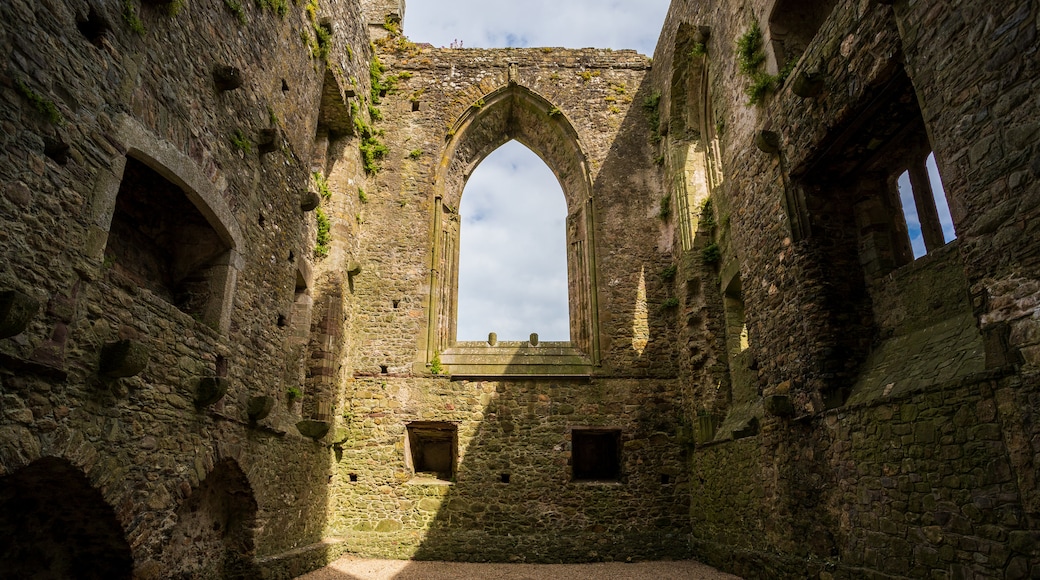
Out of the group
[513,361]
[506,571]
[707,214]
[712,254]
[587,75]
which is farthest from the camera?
[587,75]

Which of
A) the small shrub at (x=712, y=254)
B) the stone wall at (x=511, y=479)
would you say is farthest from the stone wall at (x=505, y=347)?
the small shrub at (x=712, y=254)

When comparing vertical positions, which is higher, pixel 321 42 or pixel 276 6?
pixel 321 42

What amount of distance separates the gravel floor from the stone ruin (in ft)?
1.03

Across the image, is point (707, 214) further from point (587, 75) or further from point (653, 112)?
point (587, 75)

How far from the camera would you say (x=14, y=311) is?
9.94ft

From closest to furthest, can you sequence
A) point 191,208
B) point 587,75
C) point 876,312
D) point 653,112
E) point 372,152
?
point 191,208, point 876,312, point 372,152, point 653,112, point 587,75

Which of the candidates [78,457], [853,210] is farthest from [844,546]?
[78,457]

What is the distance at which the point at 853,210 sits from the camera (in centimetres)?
626

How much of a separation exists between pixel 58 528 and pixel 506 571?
567 centimetres

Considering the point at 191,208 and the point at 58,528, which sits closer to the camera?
the point at 58,528

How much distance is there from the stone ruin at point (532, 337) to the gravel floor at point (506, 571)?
31cm

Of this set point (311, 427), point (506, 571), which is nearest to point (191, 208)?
point (311, 427)

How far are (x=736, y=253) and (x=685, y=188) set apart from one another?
256 centimetres

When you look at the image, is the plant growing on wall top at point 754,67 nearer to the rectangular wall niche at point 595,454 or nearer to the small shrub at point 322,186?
the rectangular wall niche at point 595,454
